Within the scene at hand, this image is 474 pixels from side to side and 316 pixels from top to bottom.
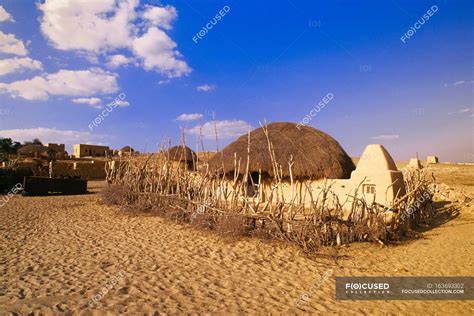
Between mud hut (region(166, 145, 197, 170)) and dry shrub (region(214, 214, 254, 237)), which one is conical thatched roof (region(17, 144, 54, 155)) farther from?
dry shrub (region(214, 214, 254, 237))

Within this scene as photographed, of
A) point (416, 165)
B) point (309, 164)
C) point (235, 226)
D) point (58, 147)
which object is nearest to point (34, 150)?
point (58, 147)

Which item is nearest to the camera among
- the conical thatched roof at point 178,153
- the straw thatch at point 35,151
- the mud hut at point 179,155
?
the mud hut at point 179,155

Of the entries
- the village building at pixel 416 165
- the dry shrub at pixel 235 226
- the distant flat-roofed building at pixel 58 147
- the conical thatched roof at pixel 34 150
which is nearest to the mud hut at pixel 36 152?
the conical thatched roof at pixel 34 150

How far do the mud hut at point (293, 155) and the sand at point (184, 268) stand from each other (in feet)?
10.9

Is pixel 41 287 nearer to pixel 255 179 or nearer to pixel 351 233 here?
pixel 351 233

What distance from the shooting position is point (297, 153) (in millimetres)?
10406

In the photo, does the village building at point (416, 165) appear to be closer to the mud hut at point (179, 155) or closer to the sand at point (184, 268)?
the sand at point (184, 268)

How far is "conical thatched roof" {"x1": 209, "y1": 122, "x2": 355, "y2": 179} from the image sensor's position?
33.0ft

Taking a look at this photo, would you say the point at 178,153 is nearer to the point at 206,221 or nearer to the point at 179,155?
the point at 179,155

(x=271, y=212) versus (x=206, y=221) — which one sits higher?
(x=271, y=212)

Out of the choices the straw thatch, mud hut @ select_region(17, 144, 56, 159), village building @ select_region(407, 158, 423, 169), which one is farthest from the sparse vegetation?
the straw thatch

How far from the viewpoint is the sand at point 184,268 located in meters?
3.56

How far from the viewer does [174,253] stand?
5.53 m

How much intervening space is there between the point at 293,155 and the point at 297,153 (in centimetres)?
19
